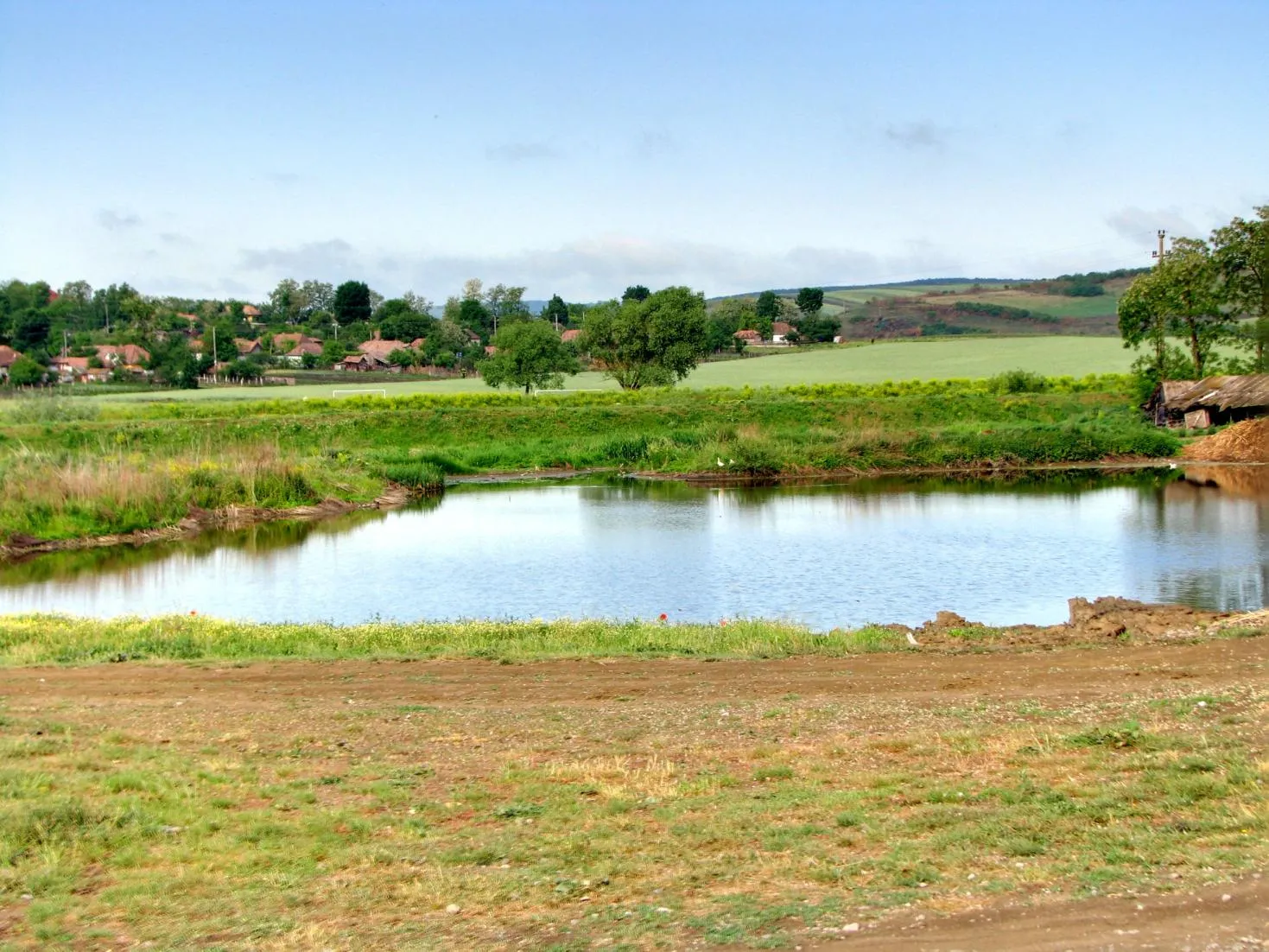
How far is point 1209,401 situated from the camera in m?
53.2

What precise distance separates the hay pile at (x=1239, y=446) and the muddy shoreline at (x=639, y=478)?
60 centimetres

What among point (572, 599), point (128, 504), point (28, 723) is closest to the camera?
point (28, 723)

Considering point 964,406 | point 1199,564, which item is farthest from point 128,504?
point 964,406

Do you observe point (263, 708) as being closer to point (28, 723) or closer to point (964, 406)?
point (28, 723)

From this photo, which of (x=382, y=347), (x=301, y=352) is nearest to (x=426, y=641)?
(x=382, y=347)

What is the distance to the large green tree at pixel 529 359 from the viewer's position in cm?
7956

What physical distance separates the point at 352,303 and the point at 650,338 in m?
103

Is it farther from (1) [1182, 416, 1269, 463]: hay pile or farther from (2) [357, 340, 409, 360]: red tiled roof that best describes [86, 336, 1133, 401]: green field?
(2) [357, 340, 409, 360]: red tiled roof

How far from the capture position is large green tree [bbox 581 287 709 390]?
80125 millimetres

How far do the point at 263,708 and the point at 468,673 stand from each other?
2.69 meters

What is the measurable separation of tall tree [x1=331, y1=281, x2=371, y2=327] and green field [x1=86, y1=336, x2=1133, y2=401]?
7294cm

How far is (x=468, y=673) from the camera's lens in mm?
14781

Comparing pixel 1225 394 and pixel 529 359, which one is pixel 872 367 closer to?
pixel 529 359

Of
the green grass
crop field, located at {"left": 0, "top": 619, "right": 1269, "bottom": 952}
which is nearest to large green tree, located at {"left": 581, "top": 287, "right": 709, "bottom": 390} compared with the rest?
the green grass
